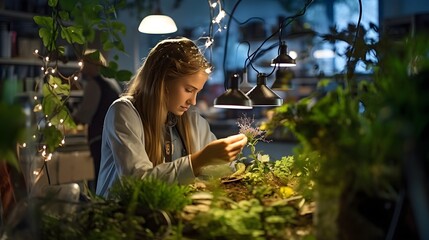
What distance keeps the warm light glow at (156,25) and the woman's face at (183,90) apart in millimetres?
737

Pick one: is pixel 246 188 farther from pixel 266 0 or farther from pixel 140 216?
pixel 266 0

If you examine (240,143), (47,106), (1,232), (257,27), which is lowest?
(1,232)

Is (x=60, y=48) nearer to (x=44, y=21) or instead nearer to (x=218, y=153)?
(x=44, y=21)

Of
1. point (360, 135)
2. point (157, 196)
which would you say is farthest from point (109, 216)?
point (360, 135)

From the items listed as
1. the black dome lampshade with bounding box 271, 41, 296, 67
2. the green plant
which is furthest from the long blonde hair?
the green plant

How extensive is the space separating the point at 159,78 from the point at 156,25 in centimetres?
79

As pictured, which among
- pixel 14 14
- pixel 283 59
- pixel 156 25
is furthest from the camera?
pixel 14 14

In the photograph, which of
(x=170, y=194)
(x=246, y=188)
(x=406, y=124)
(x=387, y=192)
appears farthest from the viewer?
(x=246, y=188)

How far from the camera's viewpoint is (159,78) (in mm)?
1964

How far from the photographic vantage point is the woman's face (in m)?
1.97

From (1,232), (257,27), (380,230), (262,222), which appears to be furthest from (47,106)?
(257,27)

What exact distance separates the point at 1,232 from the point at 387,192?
83cm

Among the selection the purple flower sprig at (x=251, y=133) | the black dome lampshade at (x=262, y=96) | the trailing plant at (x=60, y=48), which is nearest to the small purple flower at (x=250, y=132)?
the purple flower sprig at (x=251, y=133)

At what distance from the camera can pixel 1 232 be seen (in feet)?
3.94
